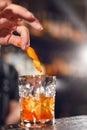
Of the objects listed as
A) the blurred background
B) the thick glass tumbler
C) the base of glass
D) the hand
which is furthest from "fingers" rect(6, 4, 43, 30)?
the blurred background

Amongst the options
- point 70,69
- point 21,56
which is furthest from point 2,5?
point 70,69

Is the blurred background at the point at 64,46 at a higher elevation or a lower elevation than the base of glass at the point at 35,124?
higher

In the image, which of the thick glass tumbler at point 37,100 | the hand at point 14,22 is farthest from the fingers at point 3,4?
the thick glass tumbler at point 37,100

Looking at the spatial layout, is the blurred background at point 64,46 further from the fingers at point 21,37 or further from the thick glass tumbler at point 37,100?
the thick glass tumbler at point 37,100

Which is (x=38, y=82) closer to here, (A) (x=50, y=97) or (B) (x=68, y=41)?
(A) (x=50, y=97)

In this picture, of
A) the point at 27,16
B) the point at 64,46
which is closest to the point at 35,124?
the point at 27,16

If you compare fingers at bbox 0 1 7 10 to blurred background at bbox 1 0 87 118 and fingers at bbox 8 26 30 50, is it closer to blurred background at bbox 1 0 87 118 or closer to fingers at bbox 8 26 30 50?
fingers at bbox 8 26 30 50

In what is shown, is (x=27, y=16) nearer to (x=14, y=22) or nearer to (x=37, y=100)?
(x=14, y=22)
